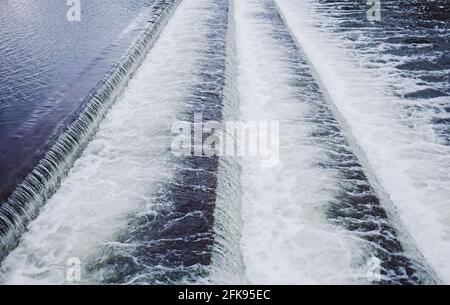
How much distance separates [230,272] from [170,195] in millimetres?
1454

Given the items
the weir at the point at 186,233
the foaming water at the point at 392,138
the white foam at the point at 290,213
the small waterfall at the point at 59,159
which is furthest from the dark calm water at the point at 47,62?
the foaming water at the point at 392,138

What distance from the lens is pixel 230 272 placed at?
4117 mm

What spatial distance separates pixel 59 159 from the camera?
5.66 meters

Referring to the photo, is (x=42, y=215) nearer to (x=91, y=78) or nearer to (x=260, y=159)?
(x=260, y=159)

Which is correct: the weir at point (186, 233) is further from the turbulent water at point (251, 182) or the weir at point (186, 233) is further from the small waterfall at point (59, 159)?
the small waterfall at point (59, 159)

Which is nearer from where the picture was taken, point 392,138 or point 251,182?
point 251,182

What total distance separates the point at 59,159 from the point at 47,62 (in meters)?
3.82

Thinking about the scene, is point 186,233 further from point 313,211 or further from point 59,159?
point 59,159

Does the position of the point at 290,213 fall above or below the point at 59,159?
below

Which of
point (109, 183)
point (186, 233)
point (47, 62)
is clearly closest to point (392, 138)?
point (186, 233)

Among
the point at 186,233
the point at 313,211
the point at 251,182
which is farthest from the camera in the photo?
the point at 251,182

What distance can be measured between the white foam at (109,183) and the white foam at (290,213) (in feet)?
4.12

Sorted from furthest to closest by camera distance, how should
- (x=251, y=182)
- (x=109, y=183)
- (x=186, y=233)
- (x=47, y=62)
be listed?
(x=47, y=62), (x=251, y=182), (x=109, y=183), (x=186, y=233)
